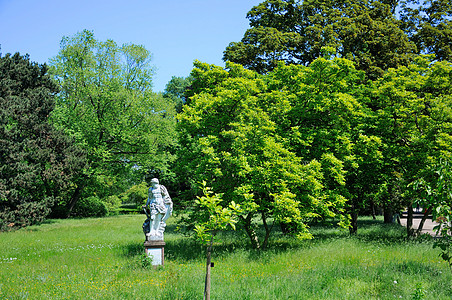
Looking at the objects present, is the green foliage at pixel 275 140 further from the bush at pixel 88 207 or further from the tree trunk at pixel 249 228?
the bush at pixel 88 207

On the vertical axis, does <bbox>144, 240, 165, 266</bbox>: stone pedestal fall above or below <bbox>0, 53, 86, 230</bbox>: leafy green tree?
below

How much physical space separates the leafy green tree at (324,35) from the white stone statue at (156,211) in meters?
14.2

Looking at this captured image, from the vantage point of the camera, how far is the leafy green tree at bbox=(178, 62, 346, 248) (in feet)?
39.0

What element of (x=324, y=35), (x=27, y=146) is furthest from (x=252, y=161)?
(x=27, y=146)

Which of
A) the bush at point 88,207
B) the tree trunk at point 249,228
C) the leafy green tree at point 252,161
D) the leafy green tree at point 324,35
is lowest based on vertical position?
the bush at point 88,207

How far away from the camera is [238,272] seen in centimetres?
972

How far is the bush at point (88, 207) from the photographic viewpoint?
35.0 meters

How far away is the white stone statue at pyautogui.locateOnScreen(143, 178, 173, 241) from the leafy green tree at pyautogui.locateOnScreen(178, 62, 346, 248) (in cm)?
144

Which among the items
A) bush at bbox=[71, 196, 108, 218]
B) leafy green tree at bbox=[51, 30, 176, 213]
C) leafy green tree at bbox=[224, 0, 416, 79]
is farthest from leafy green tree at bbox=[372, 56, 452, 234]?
bush at bbox=[71, 196, 108, 218]

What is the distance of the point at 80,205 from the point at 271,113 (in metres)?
28.6

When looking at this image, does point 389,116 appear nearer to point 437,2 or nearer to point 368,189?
point 368,189

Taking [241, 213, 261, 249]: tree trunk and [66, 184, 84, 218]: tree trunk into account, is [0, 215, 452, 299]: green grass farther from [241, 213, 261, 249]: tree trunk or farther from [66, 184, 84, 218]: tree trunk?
[66, 184, 84, 218]: tree trunk

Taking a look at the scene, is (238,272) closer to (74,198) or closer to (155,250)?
(155,250)

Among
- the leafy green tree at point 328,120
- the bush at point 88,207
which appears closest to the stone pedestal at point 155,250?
the leafy green tree at point 328,120
